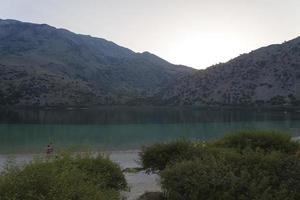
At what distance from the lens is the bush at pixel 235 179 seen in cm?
→ 898

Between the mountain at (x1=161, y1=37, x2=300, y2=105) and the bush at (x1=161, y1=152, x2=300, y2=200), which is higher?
the mountain at (x1=161, y1=37, x2=300, y2=105)

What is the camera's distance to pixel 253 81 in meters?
165

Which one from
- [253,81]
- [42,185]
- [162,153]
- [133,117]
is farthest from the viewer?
[253,81]

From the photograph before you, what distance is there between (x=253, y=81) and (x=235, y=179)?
524ft

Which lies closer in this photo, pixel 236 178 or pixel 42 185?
pixel 42 185

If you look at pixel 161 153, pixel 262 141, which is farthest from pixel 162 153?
pixel 262 141

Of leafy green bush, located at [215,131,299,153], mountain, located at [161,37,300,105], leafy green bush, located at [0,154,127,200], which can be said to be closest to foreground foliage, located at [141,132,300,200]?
leafy green bush, located at [0,154,127,200]

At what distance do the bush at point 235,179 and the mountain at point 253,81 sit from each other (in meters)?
145

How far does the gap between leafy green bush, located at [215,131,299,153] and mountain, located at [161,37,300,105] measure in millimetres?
138668

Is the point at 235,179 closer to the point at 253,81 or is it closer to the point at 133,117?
the point at 133,117

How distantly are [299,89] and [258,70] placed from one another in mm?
17608

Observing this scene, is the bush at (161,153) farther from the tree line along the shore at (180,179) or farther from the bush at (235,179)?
the bush at (235,179)

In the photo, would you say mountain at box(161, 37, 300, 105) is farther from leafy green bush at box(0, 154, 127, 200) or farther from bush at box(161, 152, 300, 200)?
leafy green bush at box(0, 154, 127, 200)

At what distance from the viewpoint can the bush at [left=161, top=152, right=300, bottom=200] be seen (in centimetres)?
898
